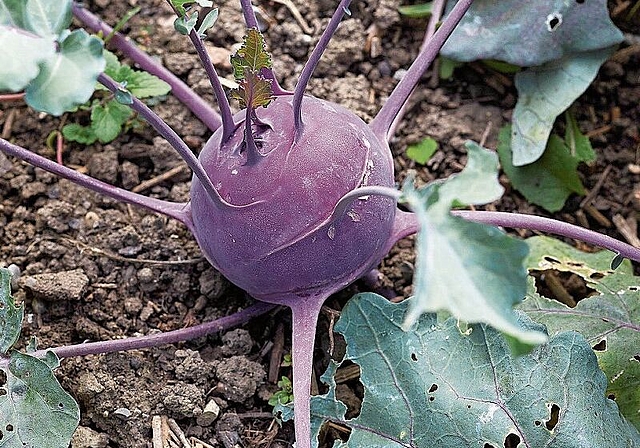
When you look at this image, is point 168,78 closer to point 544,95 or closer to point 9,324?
point 9,324

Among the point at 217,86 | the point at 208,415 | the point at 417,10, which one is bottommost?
the point at 208,415

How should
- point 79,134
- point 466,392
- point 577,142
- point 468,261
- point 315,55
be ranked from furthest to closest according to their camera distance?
point 577,142, point 79,134, point 466,392, point 315,55, point 468,261

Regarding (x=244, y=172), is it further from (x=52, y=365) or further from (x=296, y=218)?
(x=52, y=365)

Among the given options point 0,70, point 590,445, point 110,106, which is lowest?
point 590,445

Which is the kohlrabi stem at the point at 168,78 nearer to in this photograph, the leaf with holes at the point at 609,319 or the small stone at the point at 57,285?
the small stone at the point at 57,285

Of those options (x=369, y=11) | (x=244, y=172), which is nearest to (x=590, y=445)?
(x=244, y=172)

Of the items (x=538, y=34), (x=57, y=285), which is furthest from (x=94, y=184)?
(x=538, y=34)

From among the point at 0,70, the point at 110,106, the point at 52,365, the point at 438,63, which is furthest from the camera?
the point at 438,63
